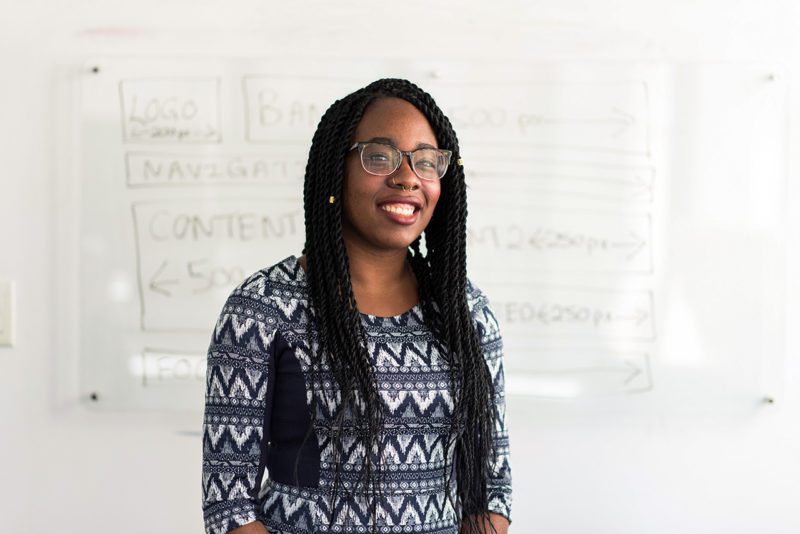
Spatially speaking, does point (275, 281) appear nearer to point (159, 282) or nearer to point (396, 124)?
point (396, 124)

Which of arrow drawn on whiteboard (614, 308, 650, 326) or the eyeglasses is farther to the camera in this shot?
arrow drawn on whiteboard (614, 308, 650, 326)

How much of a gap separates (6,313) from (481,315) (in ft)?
4.95

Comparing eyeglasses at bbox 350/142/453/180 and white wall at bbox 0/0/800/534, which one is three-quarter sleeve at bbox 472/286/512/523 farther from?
white wall at bbox 0/0/800/534

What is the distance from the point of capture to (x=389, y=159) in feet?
3.83

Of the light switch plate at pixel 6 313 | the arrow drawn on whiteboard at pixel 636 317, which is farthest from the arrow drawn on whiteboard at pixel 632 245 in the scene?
the light switch plate at pixel 6 313

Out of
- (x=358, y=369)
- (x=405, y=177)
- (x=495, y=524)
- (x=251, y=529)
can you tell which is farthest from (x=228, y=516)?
(x=405, y=177)

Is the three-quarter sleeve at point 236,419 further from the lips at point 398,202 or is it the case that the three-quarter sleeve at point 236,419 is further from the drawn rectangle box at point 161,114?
the drawn rectangle box at point 161,114

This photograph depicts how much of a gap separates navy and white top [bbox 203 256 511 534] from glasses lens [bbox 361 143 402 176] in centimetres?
20

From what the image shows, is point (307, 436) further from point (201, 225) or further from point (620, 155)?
point (620, 155)

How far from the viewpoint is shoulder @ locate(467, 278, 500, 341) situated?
4.21ft

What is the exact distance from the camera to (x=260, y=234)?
225cm

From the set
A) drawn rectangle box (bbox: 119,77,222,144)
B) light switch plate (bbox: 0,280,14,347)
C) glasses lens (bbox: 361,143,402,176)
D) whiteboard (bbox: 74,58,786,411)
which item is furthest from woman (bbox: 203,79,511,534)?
light switch plate (bbox: 0,280,14,347)

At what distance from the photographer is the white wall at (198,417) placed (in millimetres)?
2205

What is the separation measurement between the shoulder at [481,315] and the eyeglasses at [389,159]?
8.7 inches
